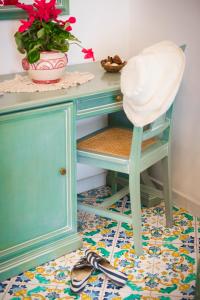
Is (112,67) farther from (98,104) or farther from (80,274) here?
(80,274)

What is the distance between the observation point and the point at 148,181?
8.84 feet

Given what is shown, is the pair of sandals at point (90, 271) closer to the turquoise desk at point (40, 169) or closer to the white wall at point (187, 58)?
the turquoise desk at point (40, 169)

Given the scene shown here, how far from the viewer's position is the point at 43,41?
1977 millimetres

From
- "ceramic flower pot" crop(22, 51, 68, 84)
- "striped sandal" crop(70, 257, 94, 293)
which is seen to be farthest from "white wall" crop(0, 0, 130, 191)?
"striped sandal" crop(70, 257, 94, 293)

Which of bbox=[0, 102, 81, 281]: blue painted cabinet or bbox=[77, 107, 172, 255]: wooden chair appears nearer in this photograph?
bbox=[0, 102, 81, 281]: blue painted cabinet

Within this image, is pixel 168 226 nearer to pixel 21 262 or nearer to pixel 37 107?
pixel 21 262

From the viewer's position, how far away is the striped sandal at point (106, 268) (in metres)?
1.98

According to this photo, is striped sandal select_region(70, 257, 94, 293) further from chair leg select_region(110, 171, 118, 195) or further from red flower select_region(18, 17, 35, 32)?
red flower select_region(18, 17, 35, 32)

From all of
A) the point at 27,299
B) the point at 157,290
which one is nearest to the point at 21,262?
the point at 27,299

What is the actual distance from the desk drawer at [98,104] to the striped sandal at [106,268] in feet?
2.33

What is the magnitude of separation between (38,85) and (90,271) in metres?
0.95

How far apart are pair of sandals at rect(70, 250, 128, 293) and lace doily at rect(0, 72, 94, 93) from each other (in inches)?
34.0

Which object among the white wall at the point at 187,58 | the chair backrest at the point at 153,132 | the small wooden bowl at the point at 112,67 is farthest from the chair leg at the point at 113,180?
the small wooden bowl at the point at 112,67

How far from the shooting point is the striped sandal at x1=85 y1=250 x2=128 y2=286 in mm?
1981
